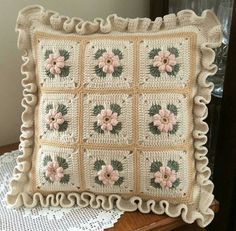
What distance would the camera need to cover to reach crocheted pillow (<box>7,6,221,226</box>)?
644 mm

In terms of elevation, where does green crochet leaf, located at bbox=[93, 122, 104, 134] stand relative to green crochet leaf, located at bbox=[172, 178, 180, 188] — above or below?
above

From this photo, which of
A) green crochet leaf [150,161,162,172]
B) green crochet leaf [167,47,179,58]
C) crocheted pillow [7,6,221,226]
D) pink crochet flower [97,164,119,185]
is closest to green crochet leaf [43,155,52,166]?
crocheted pillow [7,6,221,226]

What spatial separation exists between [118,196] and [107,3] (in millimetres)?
555

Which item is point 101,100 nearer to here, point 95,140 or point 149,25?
point 95,140

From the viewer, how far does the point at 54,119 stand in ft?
2.15

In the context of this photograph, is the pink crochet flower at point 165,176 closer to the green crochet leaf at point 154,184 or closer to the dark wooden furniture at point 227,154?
the green crochet leaf at point 154,184

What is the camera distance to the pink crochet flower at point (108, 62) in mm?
641

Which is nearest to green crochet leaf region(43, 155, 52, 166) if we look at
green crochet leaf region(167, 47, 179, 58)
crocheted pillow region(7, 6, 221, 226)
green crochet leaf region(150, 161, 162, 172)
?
crocheted pillow region(7, 6, 221, 226)

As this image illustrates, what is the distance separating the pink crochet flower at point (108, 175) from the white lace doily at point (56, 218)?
66 mm

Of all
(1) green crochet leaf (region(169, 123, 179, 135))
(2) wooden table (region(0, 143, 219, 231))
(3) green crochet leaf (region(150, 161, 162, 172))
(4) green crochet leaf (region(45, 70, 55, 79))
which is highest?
(4) green crochet leaf (region(45, 70, 55, 79))

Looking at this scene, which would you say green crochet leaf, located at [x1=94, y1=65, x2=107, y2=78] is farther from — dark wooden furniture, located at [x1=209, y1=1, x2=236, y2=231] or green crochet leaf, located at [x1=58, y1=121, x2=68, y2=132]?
dark wooden furniture, located at [x1=209, y1=1, x2=236, y2=231]

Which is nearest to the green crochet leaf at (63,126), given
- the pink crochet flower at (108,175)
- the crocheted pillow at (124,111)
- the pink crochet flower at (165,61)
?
the crocheted pillow at (124,111)

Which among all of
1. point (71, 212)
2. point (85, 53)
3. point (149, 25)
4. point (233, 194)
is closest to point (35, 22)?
point (85, 53)

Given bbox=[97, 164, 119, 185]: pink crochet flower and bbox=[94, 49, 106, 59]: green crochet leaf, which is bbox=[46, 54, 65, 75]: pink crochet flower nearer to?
bbox=[94, 49, 106, 59]: green crochet leaf
